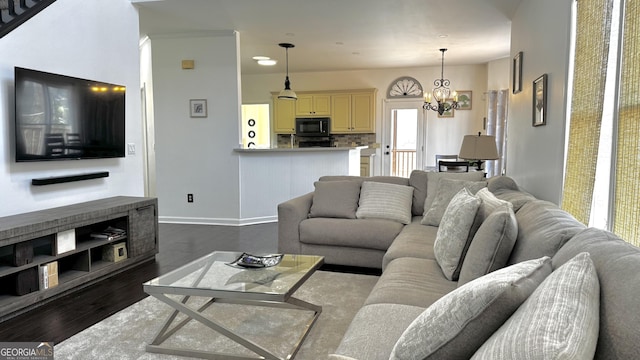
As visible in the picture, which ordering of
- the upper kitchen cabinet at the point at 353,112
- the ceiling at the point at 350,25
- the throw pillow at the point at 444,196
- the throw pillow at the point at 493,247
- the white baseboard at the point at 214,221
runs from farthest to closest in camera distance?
the upper kitchen cabinet at the point at 353,112 → the white baseboard at the point at 214,221 → the ceiling at the point at 350,25 → the throw pillow at the point at 444,196 → the throw pillow at the point at 493,247

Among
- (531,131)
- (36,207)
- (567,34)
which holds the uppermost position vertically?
(567,34)

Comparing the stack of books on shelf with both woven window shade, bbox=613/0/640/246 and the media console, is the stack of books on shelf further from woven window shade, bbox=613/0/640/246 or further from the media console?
woven window shade, bbox=613/0/640/246

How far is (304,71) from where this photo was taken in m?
9.10

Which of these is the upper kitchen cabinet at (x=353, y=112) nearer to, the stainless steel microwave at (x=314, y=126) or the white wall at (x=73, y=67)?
the stainless steel microwave at (x=314, y=126)

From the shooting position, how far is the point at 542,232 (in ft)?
5.43

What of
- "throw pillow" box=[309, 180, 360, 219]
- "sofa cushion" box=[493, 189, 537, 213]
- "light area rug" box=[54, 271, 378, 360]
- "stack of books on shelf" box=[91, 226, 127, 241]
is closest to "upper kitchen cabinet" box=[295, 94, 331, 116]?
"throw pillow" box=[309, 180, 360, 219]

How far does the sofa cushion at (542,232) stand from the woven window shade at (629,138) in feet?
0.58

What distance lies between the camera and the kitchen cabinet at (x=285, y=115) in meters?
9.06

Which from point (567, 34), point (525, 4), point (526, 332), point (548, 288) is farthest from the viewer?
point (525, 4)

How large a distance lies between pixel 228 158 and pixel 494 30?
398 centimetres

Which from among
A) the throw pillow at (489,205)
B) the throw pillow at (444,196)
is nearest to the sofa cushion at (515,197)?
the throw pillow at (489,205)

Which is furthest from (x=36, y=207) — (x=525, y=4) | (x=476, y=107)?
(x=476, y=107)

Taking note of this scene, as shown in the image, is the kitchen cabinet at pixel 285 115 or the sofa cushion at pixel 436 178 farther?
the kitchen cabinet at pixel 285 115

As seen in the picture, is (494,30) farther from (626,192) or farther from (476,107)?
(626,192)
